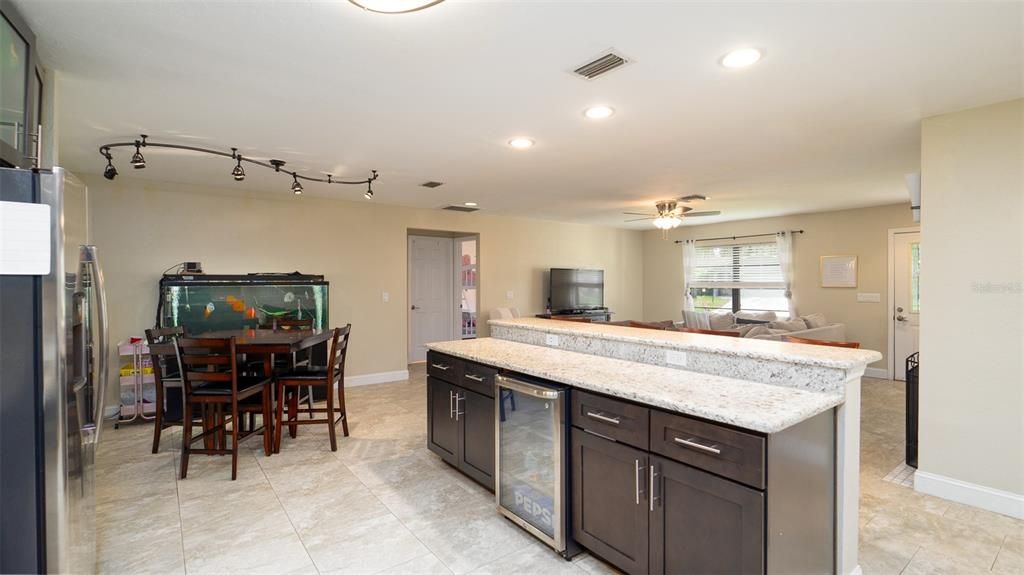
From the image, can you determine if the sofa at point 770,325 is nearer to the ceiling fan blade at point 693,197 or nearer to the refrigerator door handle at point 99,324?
the ceiling fan blade at point 693,197

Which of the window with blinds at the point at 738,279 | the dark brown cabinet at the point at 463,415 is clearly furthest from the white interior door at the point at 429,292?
the window with blinds at the point at 738,279

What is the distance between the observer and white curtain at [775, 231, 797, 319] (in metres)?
7.26

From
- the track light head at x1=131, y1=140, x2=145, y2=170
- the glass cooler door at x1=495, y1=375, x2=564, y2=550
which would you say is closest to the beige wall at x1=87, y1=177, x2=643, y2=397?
the track light head at x1=131, y1=140, x2=145, y2=170

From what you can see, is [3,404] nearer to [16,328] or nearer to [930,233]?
[16,328]

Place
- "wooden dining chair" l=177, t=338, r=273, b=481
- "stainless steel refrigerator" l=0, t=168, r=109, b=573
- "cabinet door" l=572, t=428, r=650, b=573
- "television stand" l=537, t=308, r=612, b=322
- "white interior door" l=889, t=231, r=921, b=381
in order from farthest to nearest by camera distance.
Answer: "television stand" l=537, t=308, r=612, b=322
"white interior door" l=889, t=231, r=921, b=381
"wooden dining chair" l=177, t=338, r=273, b=481
"cabinet door" l=572, t=428, r=650, b=573
"stainless steel refrigerator" l=0, t=168, r=109, b=573

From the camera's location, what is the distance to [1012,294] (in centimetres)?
264

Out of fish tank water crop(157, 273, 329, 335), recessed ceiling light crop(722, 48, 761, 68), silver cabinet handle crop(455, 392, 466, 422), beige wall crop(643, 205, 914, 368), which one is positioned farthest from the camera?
beige wall crop(643, 205, 914, 368)

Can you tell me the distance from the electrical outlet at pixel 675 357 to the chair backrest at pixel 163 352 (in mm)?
3026

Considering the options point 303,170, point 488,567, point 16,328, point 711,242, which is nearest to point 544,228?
point 711,242

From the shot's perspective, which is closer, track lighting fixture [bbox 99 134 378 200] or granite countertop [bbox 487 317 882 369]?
granite countertop [bbox 487 317 882 369]

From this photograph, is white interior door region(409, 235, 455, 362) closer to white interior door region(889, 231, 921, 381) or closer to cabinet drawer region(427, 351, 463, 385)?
cabinet drawer region(427, 351, 463, 385)

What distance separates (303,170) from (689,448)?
3.92m

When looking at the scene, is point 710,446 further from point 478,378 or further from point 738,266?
point 738,266

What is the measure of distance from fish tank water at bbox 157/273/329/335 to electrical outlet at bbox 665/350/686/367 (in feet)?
12.7
